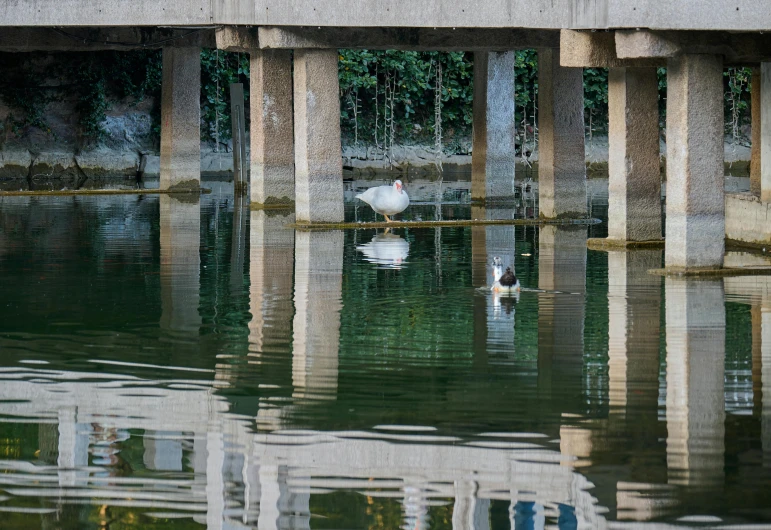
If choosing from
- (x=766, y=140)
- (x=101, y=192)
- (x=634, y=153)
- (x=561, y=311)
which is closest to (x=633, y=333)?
(x=561, y=311)

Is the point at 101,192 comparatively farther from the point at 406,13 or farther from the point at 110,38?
the point at 406,13

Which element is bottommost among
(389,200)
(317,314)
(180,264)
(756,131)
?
(317,314)

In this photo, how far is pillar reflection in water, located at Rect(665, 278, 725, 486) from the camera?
7.60 metres

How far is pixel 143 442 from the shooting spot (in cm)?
802

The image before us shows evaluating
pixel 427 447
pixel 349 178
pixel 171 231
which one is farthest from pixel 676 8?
pixel 349 178

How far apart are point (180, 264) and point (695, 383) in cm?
875

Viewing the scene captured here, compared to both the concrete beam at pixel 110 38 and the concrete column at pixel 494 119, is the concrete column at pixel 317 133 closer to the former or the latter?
the concrete column at pixel 494 119

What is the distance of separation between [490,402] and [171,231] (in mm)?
13169

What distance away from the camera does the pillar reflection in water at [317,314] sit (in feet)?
32.1

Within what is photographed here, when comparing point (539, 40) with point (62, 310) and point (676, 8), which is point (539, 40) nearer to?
point (676, 8)

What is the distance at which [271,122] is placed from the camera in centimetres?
2339

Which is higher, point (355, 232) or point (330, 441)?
point (355, 232)

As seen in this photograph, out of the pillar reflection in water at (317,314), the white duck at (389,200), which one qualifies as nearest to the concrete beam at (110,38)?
the white duck at (389,200)

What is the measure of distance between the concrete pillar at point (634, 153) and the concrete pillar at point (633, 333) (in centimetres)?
102
